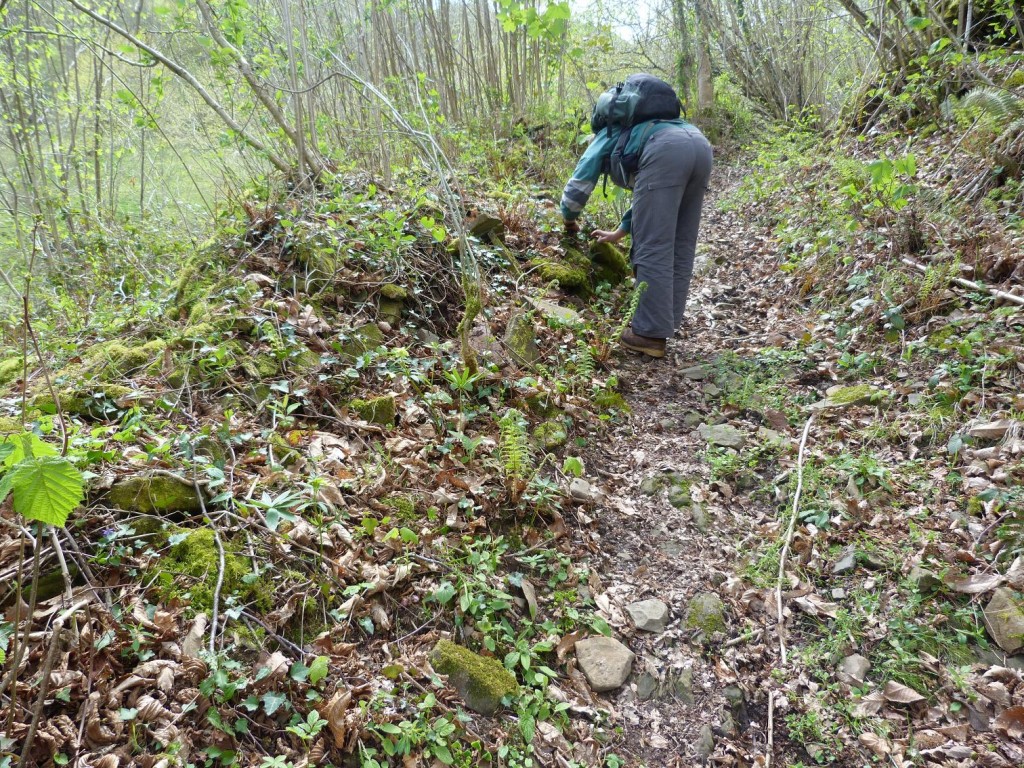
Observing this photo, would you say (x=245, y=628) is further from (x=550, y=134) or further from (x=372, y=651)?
(x=550, y=134)

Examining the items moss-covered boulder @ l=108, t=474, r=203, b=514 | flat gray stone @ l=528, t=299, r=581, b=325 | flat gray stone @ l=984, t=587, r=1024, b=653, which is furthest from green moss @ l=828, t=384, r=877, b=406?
moss-covered boulder @ l=108, t=474, r=203, b=514

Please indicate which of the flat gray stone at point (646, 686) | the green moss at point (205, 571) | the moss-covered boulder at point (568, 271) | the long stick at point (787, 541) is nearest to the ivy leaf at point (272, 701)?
the green moss at point (205, 571)

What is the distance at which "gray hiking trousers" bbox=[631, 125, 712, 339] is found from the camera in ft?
14.7

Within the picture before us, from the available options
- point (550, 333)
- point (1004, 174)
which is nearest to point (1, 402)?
point (550, 333)

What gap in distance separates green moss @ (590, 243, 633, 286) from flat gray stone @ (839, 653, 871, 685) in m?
4.04

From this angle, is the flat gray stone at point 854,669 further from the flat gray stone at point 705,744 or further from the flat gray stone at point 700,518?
the flat gray stone at point 700,518

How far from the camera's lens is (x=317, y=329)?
387 centimetres

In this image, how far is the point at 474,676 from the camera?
2.34m

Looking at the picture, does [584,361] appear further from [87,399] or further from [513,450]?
[87,399]

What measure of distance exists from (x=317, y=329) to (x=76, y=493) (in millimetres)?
2536

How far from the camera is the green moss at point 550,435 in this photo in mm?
3676

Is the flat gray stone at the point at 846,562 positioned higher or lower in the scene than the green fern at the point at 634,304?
lower

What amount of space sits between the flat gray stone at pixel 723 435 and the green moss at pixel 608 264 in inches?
88.2

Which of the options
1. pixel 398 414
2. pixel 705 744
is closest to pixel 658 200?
pixel 398 414
